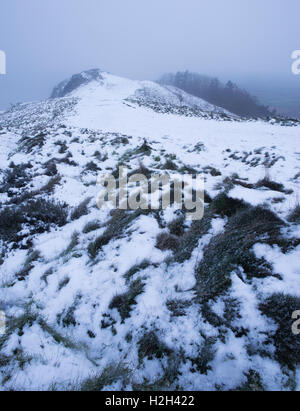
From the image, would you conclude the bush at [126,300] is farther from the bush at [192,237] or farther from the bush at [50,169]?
the bush at [50,169]

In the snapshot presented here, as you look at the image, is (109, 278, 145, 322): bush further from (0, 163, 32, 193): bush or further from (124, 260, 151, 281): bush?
(0, 163, 32, 193): bush

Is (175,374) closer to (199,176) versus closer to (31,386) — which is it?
(31,386)

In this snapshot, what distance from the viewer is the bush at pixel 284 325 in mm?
1793

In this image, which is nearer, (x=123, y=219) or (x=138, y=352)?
(x=138, y=352)

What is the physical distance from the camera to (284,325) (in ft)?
6.35

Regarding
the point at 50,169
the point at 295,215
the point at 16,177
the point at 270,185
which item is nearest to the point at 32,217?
the point at 16,177

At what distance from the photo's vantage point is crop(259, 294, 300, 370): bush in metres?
1.79

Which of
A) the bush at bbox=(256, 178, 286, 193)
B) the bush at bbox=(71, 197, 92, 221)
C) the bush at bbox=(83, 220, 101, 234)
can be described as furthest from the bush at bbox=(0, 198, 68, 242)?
the bush at bbox=(256, 178, 286, 193)

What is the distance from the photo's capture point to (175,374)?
192cm

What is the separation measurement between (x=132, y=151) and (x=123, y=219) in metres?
5.33

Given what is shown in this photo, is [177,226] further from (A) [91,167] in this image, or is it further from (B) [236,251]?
(A) [91,167]

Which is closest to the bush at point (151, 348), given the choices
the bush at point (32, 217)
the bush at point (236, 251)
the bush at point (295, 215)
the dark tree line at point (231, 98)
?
the bush at point (236, 251)
